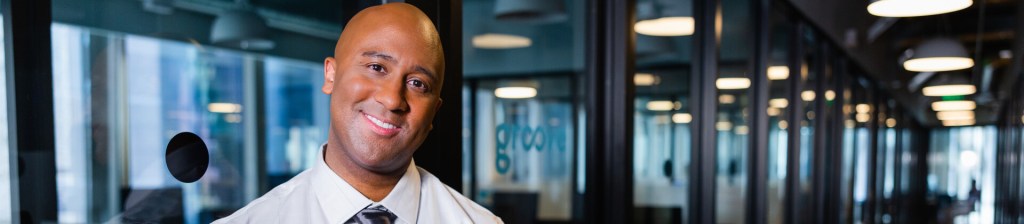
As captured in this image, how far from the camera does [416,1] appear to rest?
1470 millimetres

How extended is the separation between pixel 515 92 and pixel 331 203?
117 inches

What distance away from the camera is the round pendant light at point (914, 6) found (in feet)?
10.2

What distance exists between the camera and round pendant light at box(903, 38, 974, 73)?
15.7 ft

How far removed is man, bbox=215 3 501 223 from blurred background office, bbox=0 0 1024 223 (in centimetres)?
30

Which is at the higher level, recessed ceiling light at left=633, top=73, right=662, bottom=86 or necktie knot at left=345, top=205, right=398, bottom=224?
recessed ceiling light at left=633, top=73, right=662, bottom=86

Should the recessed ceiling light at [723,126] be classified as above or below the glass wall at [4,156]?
below

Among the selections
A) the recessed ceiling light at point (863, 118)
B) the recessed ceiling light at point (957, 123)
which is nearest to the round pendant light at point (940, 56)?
the recessed ceiling light at point (863, 118)

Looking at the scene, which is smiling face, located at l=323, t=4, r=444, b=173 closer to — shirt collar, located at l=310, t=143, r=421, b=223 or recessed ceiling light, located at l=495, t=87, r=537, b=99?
shirt collar, located at l=310, t=143, r=421, b=223

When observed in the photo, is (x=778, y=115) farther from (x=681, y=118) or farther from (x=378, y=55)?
(x=378, y=55)

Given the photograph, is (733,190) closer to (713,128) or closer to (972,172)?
(713,128)

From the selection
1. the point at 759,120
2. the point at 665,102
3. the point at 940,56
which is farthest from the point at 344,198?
the point at 940,56

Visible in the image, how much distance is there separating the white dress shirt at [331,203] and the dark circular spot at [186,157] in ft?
0.53

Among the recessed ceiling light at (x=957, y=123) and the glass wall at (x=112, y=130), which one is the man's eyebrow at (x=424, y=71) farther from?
the recessed ceiling light at (x=957, y=123)

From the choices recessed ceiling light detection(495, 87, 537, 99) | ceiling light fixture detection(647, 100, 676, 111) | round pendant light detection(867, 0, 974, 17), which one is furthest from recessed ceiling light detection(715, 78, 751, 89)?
recessed ceiling light detection(495, 87, 537, 99)
